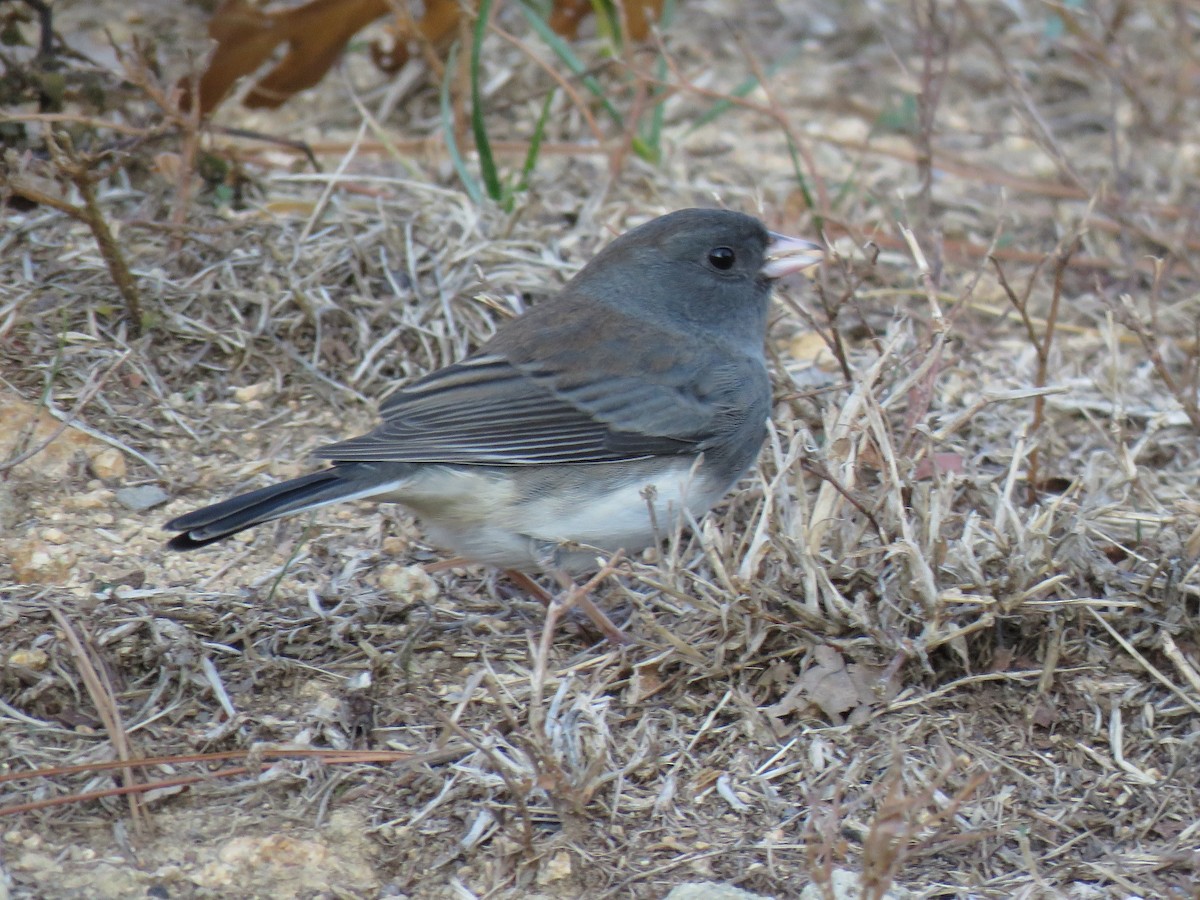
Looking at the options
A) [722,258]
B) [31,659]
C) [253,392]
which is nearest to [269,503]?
[31,659]

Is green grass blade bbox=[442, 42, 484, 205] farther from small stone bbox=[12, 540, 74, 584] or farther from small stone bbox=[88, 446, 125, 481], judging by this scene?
small stone bbox=[12, 540, 74, 584]

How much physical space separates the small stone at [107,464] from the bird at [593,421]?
51 centimetres

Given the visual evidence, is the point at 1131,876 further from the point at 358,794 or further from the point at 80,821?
the point at 80,821

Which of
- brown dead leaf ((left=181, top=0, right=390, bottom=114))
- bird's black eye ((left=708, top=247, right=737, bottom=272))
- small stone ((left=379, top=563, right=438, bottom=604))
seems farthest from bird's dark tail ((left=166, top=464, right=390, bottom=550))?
brown dead leaf ((left=181, top=0, right=390, bottom=114))

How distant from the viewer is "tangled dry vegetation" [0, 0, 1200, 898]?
2.29m

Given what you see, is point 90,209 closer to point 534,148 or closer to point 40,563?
point 40,563

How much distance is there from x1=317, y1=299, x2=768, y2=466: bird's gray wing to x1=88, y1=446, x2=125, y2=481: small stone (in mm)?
635

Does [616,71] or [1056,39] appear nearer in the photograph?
[616,71]

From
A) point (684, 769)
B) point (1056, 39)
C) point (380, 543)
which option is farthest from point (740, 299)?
point (1056, 39)

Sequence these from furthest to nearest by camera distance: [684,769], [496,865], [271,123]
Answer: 1. [271,123]
2. [684,769]
3. [496,865]

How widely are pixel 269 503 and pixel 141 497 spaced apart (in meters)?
0.65

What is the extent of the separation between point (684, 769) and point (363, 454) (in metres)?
0.84

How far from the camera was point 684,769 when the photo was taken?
2.50 meters

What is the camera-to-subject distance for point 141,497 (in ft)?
10.2
